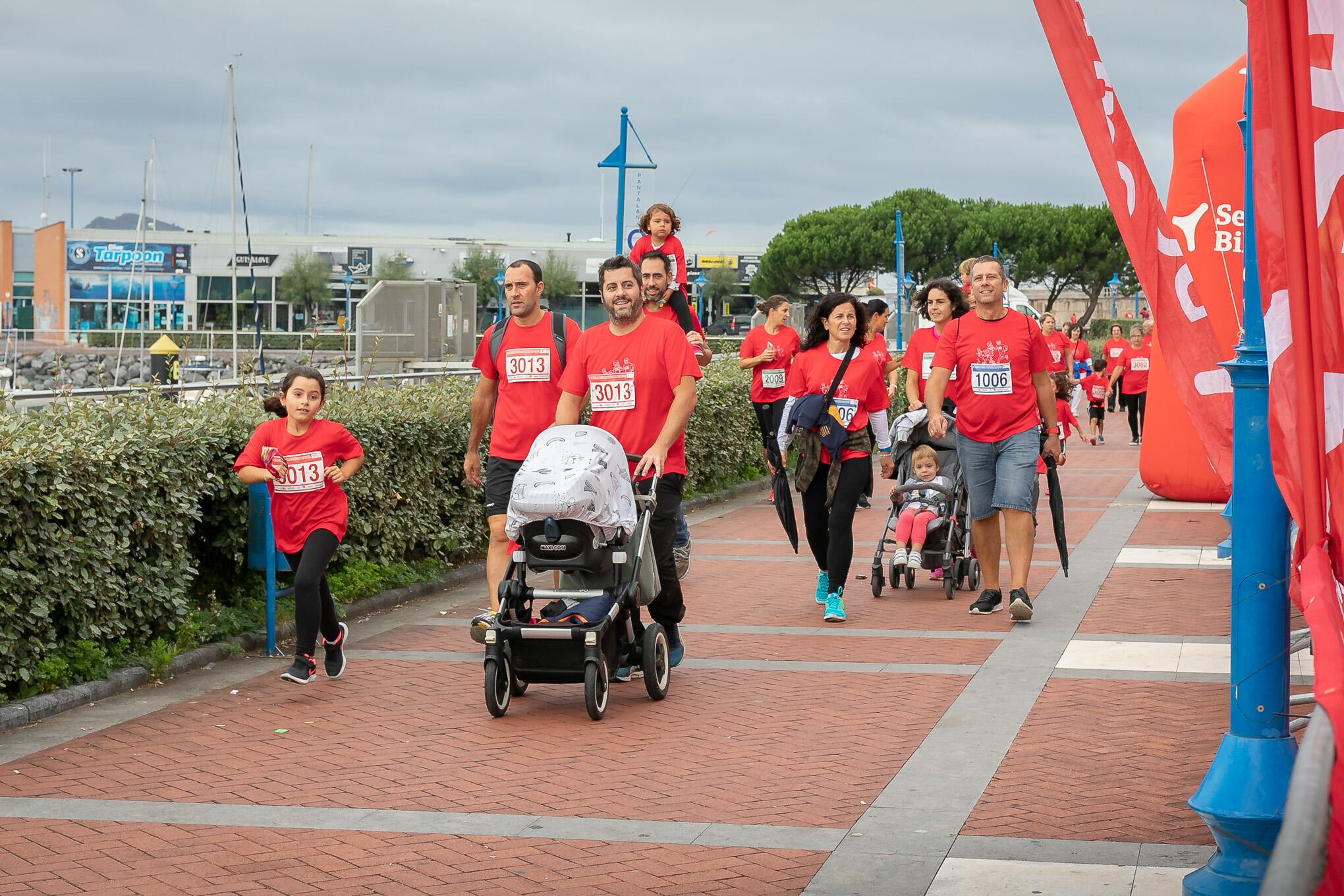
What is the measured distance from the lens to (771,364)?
14492mm

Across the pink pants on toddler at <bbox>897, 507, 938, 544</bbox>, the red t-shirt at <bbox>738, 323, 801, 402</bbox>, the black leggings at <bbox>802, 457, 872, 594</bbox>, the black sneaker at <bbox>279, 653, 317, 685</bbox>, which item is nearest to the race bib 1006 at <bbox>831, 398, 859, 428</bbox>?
the black leggings at <bbox>802, 457, 872, 594</bbox>

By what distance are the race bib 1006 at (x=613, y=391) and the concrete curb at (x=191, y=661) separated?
8.34ft

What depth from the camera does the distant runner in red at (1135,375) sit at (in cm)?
2392

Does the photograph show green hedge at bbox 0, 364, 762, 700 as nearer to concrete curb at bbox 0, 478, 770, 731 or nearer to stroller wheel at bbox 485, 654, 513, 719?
concrete curb at bbox 0, 478, 770, 731

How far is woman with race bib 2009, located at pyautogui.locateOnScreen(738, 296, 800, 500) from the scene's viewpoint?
14312mm

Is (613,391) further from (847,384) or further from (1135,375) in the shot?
(1135,375)

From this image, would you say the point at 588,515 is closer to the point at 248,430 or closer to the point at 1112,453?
the point at 248,430

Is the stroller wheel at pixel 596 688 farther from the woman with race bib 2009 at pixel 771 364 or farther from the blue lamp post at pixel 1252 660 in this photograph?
the woman with race bib 2009 at pixel 771 364

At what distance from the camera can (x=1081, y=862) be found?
16.0ft

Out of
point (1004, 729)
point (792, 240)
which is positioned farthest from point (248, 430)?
point (792, 240)

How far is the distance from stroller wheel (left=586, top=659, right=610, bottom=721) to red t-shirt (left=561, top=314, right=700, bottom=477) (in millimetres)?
1104

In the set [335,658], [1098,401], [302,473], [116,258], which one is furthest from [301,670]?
[116,258]

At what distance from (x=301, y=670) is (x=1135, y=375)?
18.9 m

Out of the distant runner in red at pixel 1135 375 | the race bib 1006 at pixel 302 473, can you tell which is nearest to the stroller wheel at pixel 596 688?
the race bib 1006 at pixel 302 473
